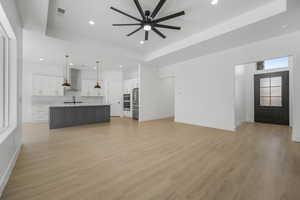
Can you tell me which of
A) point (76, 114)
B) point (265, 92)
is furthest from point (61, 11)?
point (265, 92)

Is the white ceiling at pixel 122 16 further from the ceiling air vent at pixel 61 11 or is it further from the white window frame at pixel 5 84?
the white window frame at pixel 5 84

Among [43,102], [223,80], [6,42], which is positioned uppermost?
[6,42]

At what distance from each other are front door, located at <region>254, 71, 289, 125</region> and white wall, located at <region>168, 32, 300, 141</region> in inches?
90.1

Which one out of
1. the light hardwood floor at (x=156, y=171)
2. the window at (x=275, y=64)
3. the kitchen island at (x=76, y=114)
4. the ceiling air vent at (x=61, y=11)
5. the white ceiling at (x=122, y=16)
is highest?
the white ceiling at (x=122, y=16)

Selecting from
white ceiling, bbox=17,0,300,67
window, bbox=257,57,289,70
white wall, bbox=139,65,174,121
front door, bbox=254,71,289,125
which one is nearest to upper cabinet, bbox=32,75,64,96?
white ceiling, bbox=17,0,300,67

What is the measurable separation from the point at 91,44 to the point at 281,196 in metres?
5.47

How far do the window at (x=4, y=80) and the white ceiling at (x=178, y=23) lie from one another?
2.66 ft

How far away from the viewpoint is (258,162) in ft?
7.19

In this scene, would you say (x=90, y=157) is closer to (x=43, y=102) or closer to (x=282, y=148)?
(x=282, y=148)

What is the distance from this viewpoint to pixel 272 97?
5285 millimetres

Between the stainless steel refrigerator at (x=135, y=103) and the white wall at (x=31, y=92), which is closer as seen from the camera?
the white wall at (x=31, y=92)

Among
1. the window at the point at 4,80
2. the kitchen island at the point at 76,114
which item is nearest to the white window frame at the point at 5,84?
the window at the point at 4,80

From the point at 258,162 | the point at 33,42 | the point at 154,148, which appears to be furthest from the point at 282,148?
the point at 33,42

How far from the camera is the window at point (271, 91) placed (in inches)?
201
